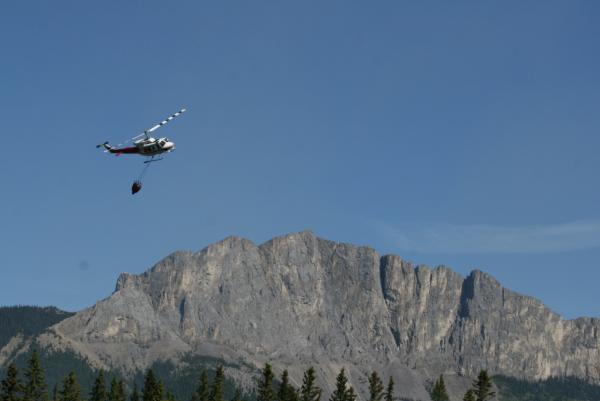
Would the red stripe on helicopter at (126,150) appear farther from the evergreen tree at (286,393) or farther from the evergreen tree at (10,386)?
the evergreen tree at (286,393)

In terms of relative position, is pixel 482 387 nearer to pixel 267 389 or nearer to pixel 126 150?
pixel 267 389

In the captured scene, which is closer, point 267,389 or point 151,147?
point 151,147

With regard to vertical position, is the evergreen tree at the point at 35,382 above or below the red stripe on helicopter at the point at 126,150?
below

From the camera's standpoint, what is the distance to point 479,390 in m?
170

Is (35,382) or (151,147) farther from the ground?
(151,147)

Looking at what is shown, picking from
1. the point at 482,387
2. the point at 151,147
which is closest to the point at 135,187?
the point at 151,147

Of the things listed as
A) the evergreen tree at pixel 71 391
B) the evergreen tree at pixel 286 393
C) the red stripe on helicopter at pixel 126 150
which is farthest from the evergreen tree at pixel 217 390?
the red stripe on helicopter at pixel 126 150

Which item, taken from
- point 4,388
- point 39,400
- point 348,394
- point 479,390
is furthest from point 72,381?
point 479,390

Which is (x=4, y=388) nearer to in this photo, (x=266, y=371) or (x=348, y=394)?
(x=266, y=371)

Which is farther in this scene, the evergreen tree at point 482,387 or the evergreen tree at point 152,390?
the evergreen tree at point 482,387

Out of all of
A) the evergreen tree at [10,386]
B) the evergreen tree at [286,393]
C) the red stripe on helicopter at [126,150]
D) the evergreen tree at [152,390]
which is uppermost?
the red stripe on helicopter at [126,150]

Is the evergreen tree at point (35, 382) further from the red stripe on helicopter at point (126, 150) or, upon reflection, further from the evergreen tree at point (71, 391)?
the red stripe on helicopter at point (126, 150)

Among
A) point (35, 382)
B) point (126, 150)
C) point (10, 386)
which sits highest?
point (126, 150)

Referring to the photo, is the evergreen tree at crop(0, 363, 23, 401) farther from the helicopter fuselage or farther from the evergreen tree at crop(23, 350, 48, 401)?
the helicopter fuselage
